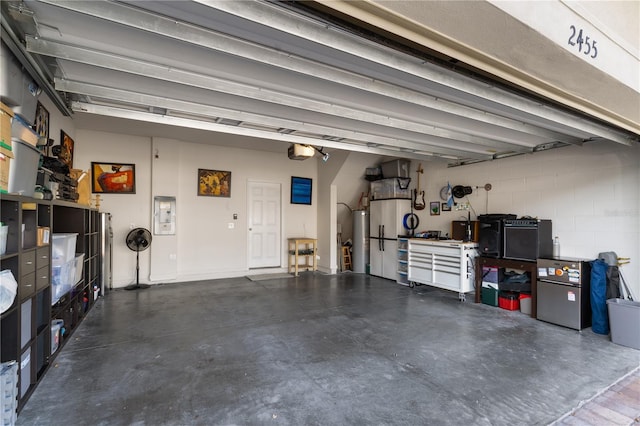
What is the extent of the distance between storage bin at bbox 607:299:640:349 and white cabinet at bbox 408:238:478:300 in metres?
1.81

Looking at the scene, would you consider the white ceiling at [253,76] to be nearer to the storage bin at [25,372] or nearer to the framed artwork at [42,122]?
the framed artwork at [42,122]

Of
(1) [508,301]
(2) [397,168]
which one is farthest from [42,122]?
(1) [508,301]

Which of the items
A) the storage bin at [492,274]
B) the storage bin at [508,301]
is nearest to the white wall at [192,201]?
the storage bin at [492,274]

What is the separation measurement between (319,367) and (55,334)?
250 cm

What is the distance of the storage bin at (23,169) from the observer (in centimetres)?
214

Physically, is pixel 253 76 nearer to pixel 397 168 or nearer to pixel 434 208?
pixel 397 168

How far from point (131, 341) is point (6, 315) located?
4.94 feet

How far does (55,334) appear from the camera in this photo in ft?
9.55

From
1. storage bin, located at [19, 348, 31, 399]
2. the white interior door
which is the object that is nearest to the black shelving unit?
storage bin, located at [19, 348, 31, 399]

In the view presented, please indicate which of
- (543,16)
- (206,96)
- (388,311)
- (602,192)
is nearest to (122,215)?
(206,96)

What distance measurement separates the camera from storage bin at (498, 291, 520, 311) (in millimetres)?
4582

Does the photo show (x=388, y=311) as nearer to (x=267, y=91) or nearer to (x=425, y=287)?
(x=425, y=287)

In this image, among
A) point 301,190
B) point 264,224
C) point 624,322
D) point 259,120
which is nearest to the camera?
point 624,322

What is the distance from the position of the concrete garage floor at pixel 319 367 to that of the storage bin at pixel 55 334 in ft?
0.50
